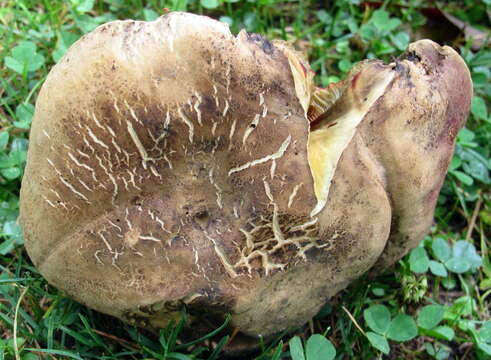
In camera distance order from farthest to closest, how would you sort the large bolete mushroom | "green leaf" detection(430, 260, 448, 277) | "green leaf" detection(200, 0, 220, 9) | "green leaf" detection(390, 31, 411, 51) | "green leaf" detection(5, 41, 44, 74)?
1. "green leaf" detection(390, 31, 411, 51)
2. "green leaf" detection(200, 0, 220, 9)
3. "green leaf" detection(5, 41, 44, 74)
4. "green leaf" detection(430, 260, 448, 277)
5. the large bolete mushroom

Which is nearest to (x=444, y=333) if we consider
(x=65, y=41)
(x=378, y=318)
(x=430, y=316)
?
(x=430, y=316)

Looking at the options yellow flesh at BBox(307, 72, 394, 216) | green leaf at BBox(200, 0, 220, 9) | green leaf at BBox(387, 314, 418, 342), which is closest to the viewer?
yellow flesh at BBox(307, 72, 394, 216)

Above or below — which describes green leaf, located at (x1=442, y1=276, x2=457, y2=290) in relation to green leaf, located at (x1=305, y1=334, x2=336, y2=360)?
below

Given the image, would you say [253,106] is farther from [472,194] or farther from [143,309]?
[472,194]

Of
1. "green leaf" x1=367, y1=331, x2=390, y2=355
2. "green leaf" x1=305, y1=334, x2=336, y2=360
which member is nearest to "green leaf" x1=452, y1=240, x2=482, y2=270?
"green leaf" x1=367, y1=331, x2=390, y2=355

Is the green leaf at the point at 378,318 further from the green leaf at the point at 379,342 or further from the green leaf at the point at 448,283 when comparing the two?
the green leaf at the point at 448,283

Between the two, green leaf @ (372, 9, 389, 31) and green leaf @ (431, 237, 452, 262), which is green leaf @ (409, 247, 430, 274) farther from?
green leaf @ (372, 9, 389, 31)

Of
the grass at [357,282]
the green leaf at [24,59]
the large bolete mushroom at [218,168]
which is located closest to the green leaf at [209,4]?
the grass at [357,282]
